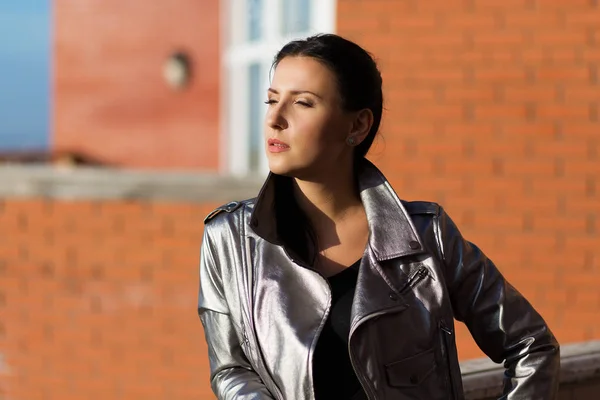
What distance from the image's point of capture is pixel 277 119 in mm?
2436

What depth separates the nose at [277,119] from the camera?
2.44 meters

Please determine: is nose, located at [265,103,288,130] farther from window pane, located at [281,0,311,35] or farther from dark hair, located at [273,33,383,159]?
window pane, located at [281,0,311,35]

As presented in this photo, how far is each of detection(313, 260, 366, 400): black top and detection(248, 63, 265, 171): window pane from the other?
18.4ft

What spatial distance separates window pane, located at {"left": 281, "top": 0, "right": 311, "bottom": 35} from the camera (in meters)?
7.22

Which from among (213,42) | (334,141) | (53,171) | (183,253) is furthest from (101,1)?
(334,141)

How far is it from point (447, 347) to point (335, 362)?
0.93 feet

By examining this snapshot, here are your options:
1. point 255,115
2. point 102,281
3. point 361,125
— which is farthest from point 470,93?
point 361,125

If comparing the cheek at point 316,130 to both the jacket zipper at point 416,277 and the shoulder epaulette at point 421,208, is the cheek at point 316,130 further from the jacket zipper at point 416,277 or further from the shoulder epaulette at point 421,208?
the jacket zipper at point 416,277

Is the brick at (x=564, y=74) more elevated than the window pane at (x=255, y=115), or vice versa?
the brick at (x=564, y=74)

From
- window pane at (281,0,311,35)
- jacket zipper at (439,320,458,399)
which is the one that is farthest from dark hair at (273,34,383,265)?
window pane at (281,0,311,35)

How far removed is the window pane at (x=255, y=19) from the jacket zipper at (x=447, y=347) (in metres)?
5.75

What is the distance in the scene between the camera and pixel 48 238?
7.26 meters

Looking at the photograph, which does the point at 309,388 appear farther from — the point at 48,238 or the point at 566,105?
the point at 48,238

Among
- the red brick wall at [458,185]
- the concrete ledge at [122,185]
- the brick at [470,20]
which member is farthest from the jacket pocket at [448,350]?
the concrete ledge at [122,185]
